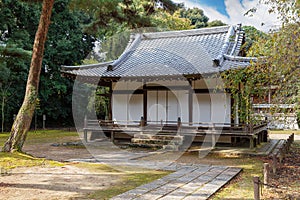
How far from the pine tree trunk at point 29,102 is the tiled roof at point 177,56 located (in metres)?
3.93

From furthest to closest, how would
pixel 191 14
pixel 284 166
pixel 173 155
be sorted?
pixel 191 14 < pixel 173 155 < pixel 284 166

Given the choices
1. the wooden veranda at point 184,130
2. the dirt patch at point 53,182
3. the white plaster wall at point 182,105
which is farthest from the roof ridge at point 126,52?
the dirt patch at point 53,182

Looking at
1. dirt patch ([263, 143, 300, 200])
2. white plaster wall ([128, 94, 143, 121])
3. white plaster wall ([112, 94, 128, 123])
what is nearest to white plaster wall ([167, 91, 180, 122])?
white plaster wall ([128, 94, 143, 121])

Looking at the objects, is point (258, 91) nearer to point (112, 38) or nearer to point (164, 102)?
point (164, 102)

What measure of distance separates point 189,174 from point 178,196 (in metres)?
1.97

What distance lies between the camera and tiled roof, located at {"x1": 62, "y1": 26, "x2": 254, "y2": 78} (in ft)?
38.8

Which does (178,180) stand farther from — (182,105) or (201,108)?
(182,105)

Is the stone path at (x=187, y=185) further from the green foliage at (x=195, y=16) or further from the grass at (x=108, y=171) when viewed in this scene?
the green foliage at (x=195, y=16)

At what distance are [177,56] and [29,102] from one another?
23.1 ft

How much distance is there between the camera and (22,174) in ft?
23.2

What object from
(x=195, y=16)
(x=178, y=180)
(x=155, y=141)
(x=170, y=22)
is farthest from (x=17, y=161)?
(x=195, y=16)

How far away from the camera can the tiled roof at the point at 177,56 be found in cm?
1181

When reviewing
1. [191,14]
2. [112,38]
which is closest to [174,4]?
[112,38]

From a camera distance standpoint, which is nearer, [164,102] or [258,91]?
[258,91]
